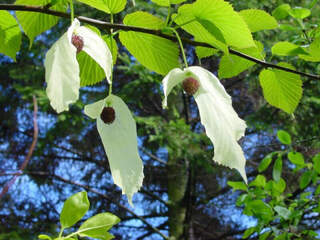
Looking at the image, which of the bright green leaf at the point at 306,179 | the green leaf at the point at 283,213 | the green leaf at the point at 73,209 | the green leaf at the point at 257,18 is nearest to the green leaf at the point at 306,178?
the bright green leaf at the point at 306,179

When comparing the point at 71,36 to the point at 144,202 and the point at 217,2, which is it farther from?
the point at 144,202

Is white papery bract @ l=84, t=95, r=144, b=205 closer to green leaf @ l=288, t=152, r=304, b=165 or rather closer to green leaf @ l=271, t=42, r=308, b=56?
green leaf @ l=271, t=42, r=308, b=56

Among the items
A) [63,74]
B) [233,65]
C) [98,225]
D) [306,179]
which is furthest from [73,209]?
[306,179]

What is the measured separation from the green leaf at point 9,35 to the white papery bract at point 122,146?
0.54 feet

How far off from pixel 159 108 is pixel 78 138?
46.2 inches

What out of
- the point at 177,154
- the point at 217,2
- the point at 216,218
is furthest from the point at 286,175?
the point at 217,2

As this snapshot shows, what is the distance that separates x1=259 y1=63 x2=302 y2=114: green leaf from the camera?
0.52 meters

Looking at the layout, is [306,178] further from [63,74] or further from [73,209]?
[63,74]

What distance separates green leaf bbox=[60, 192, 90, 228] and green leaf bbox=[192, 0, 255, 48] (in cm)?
23

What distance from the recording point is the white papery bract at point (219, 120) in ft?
0.90

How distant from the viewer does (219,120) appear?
A: 285mm

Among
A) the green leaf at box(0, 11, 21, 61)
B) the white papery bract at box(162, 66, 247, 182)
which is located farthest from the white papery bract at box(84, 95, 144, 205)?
the green leaf at box(0, 11, 21, 61)

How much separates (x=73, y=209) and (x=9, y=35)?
228 millimetres

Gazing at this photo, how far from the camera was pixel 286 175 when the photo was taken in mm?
3994
